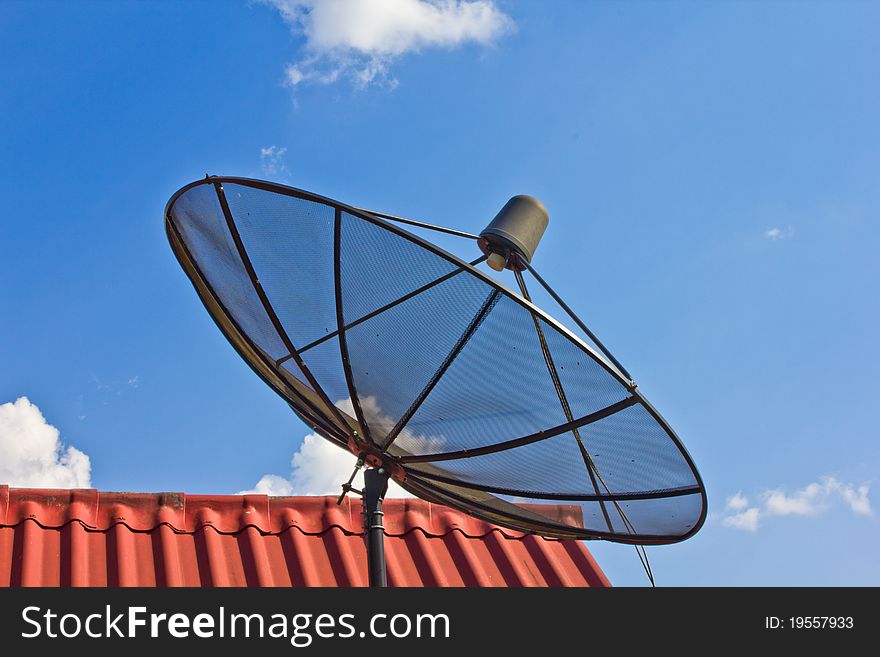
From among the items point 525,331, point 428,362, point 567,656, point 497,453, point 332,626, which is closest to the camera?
point 332,626

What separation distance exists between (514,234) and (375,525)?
71.7 inches

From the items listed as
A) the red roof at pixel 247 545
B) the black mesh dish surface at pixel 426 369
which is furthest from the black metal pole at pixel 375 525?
the red roof at pixel 247 545

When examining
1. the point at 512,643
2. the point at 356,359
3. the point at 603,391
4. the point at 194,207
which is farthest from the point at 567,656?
the point at 194,207

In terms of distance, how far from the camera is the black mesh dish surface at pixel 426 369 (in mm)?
5188

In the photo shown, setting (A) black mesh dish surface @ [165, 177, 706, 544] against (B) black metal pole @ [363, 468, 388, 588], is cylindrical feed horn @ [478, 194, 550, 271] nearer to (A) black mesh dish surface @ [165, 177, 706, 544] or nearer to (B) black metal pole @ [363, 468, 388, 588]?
(A) black mesh dish surface @ [165, 177, 706, 544]

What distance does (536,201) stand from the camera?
5828 mm

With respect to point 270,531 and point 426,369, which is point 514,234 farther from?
point 270,531

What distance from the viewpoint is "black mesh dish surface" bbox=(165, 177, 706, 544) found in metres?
5.19

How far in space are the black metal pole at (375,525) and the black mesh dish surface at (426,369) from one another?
0.18m

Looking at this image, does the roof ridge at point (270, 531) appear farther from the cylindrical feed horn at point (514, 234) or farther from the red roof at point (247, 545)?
the cylindrical feed horn at point (514, 234)

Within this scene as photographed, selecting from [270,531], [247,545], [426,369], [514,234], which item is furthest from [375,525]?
[270,531]

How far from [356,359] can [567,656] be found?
2.01 meters

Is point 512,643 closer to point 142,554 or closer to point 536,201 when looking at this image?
point 536,201

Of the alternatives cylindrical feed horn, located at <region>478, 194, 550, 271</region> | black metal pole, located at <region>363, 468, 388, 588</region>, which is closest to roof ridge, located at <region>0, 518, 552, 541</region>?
black metal pole, located at <region>363, 468, 388, 588</region>
